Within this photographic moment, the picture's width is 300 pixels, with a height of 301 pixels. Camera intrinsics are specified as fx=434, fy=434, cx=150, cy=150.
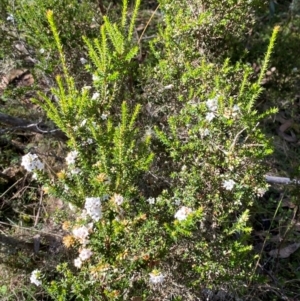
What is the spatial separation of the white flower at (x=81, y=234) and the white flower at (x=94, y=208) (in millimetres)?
74

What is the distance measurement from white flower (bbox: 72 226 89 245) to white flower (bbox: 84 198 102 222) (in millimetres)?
74

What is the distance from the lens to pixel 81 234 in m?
2.00

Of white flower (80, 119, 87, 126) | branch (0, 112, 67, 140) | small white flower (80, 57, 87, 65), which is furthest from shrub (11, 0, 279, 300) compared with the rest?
small white flower (80, 57, 87, 65)

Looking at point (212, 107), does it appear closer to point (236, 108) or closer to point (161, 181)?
point (236, 108)

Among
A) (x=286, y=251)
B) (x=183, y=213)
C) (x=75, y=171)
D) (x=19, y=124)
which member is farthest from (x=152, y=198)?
(x=286, y=251)

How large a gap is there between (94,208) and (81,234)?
0.14 m

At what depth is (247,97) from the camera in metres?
2.38

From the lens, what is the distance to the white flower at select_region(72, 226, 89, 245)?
2.00m

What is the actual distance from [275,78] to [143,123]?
58.9 inches

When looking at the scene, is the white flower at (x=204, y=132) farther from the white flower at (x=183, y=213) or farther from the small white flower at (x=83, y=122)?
the small white flower at (x=83, y=122)

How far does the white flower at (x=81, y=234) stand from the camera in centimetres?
200

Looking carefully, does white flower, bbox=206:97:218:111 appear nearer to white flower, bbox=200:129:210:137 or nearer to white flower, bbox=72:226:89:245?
white flower, bbox=200:129:210:137

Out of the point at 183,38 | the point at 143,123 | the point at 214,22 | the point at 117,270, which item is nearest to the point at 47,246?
the point at 143,123

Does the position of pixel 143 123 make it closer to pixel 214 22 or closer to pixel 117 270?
pixel 214 22
